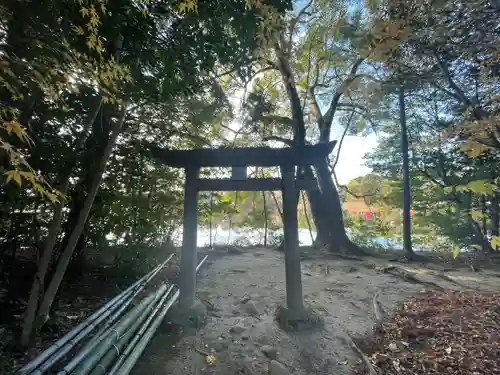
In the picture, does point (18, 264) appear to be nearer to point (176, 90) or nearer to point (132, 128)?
point (132, 128)

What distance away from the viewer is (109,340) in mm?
2717

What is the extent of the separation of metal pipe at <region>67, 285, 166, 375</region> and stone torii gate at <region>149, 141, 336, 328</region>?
66 centimetres

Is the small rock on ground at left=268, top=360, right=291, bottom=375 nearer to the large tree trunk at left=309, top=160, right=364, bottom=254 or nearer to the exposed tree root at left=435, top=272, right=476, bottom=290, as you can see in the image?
the exposed tree root at left=435, top=272, right=476, bottom=290

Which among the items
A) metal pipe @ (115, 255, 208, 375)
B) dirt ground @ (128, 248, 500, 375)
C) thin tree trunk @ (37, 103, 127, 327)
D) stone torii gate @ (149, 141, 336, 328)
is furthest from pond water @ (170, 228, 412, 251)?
thin tree trunk @ (37, 103, 127, 327)

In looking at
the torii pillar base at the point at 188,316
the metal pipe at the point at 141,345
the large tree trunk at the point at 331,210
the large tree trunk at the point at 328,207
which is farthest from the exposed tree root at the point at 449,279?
the metal pipe at the point at 141,345

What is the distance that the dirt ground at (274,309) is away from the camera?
3176mm

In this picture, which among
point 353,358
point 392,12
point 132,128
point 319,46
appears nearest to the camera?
point 353,358

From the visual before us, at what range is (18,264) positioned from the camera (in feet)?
14.3

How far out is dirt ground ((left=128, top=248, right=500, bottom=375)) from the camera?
3176 millimetres

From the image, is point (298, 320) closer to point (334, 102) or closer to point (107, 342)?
point (107, 342)

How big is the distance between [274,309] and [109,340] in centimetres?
275

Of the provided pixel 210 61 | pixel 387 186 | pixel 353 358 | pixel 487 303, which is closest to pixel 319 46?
pixel 387 186

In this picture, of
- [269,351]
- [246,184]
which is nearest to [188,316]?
[269,351]

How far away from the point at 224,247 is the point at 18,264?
7.13 m
